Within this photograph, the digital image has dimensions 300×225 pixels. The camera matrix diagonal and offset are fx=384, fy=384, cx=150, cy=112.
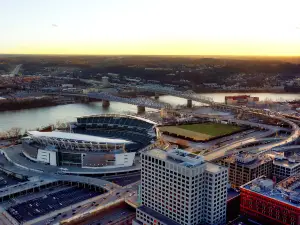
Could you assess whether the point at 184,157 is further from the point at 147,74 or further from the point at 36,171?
the point at 147,74

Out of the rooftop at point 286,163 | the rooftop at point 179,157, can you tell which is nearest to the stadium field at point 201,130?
the rooftop at point 286,163

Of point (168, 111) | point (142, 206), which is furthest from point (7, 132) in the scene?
point (142, 206)

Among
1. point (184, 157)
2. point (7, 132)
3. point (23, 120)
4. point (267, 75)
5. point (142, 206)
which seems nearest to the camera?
point (184, 157)

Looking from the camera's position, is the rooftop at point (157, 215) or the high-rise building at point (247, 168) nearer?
the rooftop at point (157, 215)

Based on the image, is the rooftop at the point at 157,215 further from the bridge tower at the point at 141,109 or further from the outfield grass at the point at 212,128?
the bridge tower at the point at 141,109

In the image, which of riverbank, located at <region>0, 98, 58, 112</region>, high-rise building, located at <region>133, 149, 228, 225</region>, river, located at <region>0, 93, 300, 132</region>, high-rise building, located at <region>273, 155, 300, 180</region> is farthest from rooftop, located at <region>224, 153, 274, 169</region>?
riverbank, located at <region>0, 98, 58, 112</region>

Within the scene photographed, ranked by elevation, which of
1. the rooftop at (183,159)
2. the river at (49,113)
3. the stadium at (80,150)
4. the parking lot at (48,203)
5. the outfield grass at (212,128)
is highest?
the rooftop at (183,159)

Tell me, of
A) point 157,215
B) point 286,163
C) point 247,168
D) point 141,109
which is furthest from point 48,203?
point 141,109
